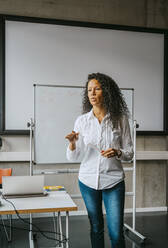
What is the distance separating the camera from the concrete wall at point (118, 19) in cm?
379

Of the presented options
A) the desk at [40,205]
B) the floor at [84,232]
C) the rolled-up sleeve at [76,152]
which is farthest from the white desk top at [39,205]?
the floor at [84,232]

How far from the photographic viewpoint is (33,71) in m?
3.79

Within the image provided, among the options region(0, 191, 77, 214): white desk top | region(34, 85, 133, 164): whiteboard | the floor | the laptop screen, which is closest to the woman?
region(0, 191, 77, 214): white desk top

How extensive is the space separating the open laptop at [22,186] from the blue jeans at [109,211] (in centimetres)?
31

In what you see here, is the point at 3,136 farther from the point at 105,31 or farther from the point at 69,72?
the point at 105,31

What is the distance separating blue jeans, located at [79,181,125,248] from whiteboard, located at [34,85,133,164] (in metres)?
1.46

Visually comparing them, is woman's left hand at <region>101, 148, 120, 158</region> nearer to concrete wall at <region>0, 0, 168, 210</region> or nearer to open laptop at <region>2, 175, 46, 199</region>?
open laptop at <region>2, 175, 46, 199</region>

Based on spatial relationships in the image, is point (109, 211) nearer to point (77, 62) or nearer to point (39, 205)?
point (39, 205)

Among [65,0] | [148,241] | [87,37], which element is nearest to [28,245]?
[148,241]

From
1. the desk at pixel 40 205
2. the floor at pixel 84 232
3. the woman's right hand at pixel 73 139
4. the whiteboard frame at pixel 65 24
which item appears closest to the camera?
the desk at pixel 40 205

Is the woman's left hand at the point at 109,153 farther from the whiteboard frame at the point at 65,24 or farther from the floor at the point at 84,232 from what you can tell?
the whiteboard frame at the point at 65,24

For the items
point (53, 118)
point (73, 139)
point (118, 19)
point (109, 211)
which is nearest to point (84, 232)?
point (53, 118)

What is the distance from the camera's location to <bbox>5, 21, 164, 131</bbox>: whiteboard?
12.3ft

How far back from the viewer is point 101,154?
177 centimetres
